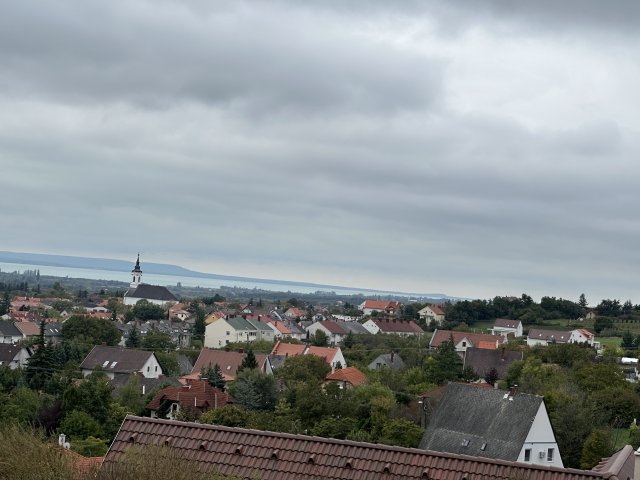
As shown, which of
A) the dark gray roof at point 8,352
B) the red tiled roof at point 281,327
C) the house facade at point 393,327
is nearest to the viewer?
the dark gray roof at point 8,352

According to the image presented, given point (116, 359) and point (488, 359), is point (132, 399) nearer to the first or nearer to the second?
point (116, 359)

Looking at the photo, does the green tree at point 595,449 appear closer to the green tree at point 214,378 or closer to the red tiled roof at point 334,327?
the green tree at point 214,378

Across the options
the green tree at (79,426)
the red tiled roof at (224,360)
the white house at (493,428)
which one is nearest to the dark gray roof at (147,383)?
the red tiled roof at (224,360)

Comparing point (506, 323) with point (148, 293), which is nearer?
point (506, 323)

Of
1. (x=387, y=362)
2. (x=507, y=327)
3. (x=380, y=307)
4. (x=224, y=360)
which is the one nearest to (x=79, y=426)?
(x=224, y=360)

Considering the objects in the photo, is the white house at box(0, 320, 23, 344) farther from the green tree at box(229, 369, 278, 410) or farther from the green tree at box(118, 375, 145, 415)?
the green tree at box(229, 369, 278, 410)

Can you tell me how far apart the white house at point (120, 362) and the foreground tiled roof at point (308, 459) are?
52.7 metres

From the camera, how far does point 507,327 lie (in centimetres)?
11469

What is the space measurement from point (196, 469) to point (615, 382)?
43.9 m

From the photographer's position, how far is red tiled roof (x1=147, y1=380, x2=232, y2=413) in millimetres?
46531

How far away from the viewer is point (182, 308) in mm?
168875

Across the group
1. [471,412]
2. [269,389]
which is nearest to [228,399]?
[269,389]

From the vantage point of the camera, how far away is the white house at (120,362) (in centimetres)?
6883

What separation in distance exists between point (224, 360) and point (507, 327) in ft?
170
